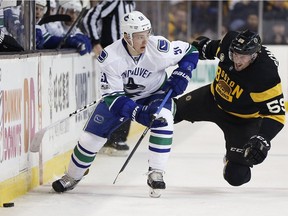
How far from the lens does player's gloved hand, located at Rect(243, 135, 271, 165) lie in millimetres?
5320

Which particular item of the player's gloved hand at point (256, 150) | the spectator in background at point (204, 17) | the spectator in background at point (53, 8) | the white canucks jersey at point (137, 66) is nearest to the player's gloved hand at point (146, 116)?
the white canucks jersey at point (137, 66)

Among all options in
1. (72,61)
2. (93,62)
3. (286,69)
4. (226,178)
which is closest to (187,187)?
(226,178)

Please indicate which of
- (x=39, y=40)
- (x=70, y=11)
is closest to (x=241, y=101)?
(x=39, y=40)

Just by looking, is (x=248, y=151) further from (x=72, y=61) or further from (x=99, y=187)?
(x=72, y=61)

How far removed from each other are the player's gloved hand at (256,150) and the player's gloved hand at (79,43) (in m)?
2.22

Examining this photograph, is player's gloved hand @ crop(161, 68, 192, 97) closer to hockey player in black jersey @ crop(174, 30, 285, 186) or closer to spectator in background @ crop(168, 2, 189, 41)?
hockey player in black jersey @ crop(174, 30, 285, 186)

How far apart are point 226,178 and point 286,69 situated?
4712 millimetres

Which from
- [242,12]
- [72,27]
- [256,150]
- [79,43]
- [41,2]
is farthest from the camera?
[242,12]

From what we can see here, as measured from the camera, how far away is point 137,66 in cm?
563

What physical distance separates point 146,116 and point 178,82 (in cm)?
36

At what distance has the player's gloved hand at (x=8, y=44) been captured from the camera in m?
5.67

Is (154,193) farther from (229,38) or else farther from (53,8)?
(53,8)

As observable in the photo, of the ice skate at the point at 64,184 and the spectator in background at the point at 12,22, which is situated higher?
the spectator in background at the point at 12,22

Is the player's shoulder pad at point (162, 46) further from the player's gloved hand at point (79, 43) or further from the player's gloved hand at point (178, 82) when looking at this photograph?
the player's gloved hand at point (79, 43)
